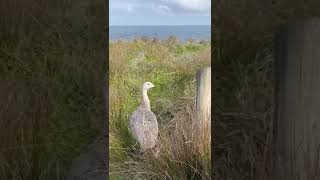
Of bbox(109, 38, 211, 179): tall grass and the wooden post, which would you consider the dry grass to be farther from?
the wooden post

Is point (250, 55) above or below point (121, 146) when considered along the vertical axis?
above

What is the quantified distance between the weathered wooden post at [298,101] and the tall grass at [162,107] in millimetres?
1113

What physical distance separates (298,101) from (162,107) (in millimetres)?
3158

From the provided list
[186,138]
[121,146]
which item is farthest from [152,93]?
[186,138]

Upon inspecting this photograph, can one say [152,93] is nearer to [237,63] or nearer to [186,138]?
[186,138]

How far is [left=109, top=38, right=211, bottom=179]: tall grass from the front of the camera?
10.3ft

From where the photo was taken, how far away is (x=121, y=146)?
4121 millimetres

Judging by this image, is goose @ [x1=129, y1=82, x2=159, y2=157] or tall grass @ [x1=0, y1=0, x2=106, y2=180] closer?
tall grass @ [x1=0, y1=0, x2=106, y2=180]

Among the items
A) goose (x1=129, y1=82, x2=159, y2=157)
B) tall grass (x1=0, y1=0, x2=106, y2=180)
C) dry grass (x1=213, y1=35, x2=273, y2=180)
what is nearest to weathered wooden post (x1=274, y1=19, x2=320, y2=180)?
dry grass (x1=213, y1=35, x2=273, y2=180)

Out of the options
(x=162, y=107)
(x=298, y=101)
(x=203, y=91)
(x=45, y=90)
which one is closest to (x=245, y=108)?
(x=298, y=101)

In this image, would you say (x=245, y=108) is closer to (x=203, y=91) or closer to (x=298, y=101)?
(x=298, y=101)

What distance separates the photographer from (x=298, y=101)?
6.15 ft

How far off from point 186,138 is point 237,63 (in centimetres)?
133

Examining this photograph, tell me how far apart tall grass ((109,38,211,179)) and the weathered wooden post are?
111 centimetres
